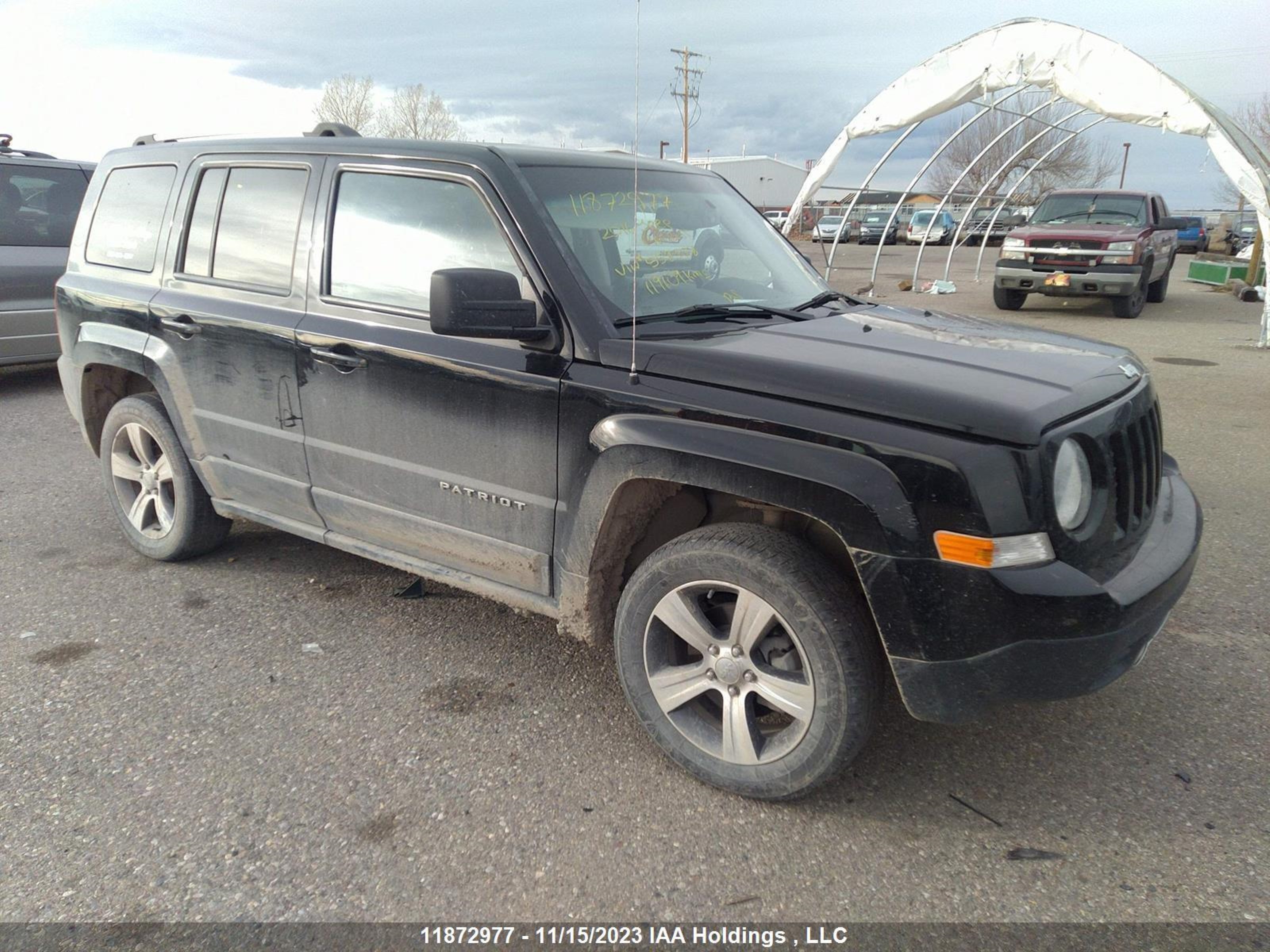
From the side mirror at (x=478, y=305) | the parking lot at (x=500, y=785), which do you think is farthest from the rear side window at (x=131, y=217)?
the side mirror at (x=478, y=305)

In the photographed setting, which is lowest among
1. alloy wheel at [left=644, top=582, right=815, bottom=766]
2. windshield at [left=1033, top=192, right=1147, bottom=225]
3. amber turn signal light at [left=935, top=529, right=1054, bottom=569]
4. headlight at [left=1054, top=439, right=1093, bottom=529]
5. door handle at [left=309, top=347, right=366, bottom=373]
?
alloy wheel at [left=644, top=582, right=815, bottom=766]

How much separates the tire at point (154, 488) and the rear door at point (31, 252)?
4.53 metres

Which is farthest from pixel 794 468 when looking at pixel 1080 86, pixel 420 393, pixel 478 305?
pixel 1080 86

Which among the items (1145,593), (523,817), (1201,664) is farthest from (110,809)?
(1201,664)

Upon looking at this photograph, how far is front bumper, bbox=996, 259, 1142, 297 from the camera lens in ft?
44.8

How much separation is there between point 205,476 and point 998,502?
3.41m

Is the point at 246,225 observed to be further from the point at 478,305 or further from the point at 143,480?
the point at 478,305

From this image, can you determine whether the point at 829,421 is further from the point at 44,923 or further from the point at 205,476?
the point at 205,476

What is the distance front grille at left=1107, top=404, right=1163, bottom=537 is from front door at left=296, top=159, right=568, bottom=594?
1.64 meters

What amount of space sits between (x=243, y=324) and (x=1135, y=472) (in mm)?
3276

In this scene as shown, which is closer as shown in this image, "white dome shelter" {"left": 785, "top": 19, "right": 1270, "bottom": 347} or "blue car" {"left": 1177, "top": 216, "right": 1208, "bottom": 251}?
"white dome shelter" {"left": 785, "top": 19, "right": 1270, "bottom": 347}

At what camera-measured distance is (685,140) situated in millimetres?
4305

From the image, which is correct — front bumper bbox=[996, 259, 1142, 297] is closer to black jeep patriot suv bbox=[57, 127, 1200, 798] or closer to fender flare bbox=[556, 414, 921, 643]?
black jeep patriot suv bbox=[57, 127, 1200, 798]

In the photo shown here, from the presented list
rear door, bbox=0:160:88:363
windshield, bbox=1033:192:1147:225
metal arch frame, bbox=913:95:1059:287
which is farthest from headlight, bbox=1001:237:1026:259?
rear door, bbox=0:160:88:363
